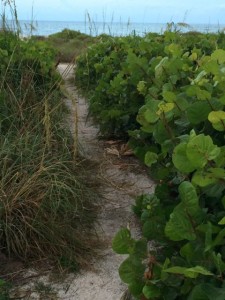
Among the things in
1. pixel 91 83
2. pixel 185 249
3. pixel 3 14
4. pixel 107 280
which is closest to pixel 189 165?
pixel 185 249

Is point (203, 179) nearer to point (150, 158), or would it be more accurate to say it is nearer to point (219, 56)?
point (150, 158)

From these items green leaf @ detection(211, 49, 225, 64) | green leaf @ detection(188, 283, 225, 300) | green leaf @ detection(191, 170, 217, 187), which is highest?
green leaf @ detection(211, 49, 225, 64)

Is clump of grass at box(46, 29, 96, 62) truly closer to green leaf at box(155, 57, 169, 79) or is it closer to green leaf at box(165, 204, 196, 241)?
green leaf at box(155, 57, 169, 79)

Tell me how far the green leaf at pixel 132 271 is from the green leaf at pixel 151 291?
71 mm

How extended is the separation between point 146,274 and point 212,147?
588 millimetres

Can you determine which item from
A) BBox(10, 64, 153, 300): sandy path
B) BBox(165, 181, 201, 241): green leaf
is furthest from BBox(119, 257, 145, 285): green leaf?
BBox(10, 64, 153, 300): sandy path

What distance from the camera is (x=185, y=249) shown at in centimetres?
157

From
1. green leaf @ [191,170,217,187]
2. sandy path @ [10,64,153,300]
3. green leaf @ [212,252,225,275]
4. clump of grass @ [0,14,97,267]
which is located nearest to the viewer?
green leaf @ [212,252,225,275]

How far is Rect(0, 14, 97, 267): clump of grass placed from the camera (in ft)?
9.89

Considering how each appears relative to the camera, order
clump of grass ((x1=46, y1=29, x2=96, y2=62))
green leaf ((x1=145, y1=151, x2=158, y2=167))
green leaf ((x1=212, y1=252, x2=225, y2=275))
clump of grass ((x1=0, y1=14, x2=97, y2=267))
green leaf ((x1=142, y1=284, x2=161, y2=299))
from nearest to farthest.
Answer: green leaf ((x1=212, y1=252, x2=225, y2=275))
green leaf ((x1=142, y1=284, x2=161, y2=299))
green leaf ((x1=145, y1=151, x2=158, y2=167))
clump of grass ((x1=0, y1=14, x2=97, y2=267))
clump of grass ((x1=46, y1=29, x2=96, y2=62))

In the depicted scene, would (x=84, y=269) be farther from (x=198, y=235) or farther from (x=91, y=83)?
(x=91, y=83)

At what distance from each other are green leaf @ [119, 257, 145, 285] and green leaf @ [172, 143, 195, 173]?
46 centimetres

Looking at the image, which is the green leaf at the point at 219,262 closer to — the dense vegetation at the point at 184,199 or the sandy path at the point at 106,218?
the dense vegetation at the point at 184,199

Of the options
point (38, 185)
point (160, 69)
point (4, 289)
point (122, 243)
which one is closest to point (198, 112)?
point (122, 243)
